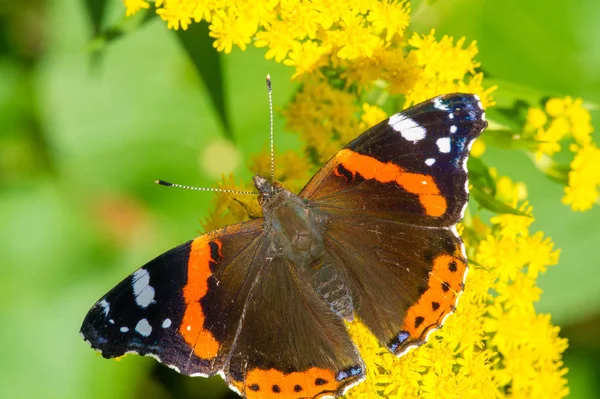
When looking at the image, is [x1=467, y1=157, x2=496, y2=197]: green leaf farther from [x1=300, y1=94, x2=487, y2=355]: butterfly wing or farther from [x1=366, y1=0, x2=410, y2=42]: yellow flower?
[x1=366, y1=0, x2=410, y2=42]: yellow flower

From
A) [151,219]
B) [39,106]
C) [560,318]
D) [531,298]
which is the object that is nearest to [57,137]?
[39,106]

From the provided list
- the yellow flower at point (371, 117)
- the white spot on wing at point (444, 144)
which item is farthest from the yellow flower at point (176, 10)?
the white spot on wing at point (444, 144)

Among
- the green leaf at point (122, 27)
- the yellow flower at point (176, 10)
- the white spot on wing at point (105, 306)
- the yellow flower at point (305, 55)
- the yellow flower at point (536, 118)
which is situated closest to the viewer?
the white spot on wing at point (105, 306)

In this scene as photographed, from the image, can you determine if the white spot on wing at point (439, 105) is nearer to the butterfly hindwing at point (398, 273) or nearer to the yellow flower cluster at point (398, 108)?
the butterfly hindwing at point (398, 273)

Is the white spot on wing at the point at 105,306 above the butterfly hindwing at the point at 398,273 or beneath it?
above

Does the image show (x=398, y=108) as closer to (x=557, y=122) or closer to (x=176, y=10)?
(x=557, y=122)

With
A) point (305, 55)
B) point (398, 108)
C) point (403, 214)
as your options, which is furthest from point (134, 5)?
point (403, 214)

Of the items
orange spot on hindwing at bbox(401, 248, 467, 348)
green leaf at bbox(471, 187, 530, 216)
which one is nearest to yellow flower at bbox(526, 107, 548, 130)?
green leaf at bbox(471, 187, 530, 216)

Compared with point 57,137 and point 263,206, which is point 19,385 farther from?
point 263,206
